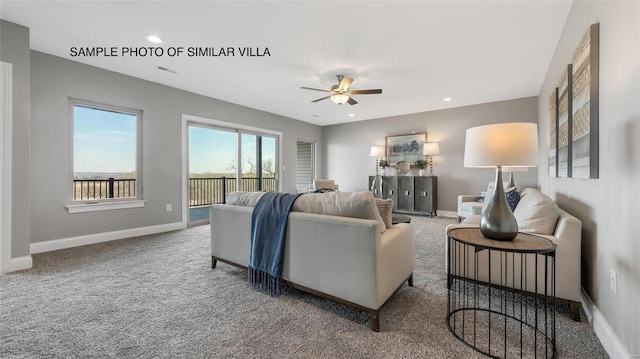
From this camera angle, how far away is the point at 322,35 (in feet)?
8.91

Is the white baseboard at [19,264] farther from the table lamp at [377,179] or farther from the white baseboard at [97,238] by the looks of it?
the table lamp at [377,179]

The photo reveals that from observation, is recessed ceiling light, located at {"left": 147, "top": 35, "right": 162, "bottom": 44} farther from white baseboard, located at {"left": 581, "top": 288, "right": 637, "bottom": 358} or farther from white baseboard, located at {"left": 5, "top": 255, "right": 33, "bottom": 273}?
white baseboard, located at {"left": 581, "top": 288, "right": 637, "bottom": 358}

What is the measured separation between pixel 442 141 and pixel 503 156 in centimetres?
463

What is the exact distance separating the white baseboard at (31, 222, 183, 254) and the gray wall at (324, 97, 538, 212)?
14.6 feet

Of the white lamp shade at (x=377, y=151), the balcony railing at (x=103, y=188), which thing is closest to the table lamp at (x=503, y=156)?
the balcony railing at (x=103, y=188)

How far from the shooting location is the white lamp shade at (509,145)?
5.02ft

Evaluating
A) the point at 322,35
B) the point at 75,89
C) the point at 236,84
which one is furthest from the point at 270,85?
the point at 75,89

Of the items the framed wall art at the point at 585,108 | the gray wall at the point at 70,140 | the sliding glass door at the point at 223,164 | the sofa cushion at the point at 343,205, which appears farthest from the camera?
the sliding glass door at the point at 223,164

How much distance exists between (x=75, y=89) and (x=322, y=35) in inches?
130

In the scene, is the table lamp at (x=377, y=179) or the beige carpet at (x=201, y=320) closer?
the beige carpet at (x=201, y=320)

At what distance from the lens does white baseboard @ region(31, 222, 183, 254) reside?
3.14 m

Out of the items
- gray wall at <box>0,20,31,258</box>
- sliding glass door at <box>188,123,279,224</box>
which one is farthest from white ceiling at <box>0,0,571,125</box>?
sliding glass door at <box>188,123,279,224</box>

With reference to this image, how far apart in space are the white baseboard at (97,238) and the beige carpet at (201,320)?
666 mm

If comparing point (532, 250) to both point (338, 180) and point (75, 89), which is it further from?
point (338, 180)
